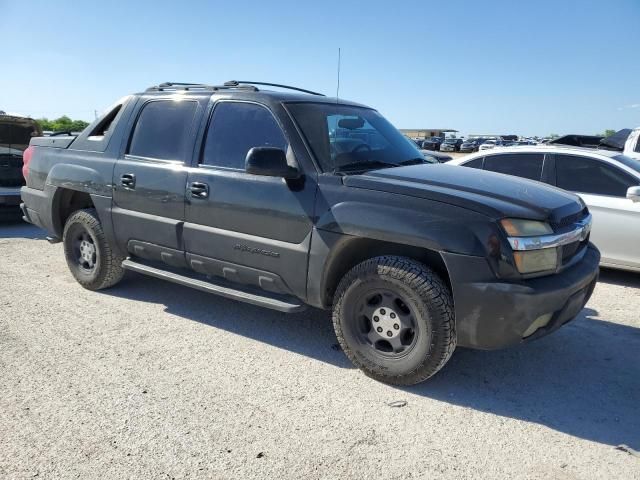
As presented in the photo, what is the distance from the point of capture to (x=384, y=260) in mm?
3309

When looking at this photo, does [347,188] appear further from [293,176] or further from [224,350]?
[224,350]

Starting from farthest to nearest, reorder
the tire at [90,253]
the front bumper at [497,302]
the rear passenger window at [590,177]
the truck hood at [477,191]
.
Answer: the rear passenger window at [590,177] → the tire at [90,253] → the truck hood at [477,191] → the front bumper at [497,302]

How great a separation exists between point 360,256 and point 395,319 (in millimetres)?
537

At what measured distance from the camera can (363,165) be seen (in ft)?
12.5

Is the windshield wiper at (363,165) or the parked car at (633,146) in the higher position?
the parked car at (633,146)

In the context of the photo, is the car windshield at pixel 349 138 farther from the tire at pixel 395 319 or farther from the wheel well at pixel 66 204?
the wheel well at pixel 66 204

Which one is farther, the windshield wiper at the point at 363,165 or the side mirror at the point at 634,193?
Answer: the side mirror at the point at 634,193

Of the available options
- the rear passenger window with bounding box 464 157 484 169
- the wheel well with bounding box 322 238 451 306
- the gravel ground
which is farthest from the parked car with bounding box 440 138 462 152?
the wheel well with bounding box 322 238 451 306

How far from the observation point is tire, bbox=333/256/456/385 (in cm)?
314

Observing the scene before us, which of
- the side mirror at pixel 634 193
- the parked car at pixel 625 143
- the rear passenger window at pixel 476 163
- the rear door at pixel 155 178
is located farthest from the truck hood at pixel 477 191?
the parked car at pixel 625 143

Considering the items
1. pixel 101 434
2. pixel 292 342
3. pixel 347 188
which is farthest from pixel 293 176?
pixel 101 434

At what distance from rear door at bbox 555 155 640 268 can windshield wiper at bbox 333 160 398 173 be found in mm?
3153

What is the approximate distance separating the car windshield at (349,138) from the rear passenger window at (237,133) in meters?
0.21

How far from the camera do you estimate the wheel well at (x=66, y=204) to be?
5.31 metres
